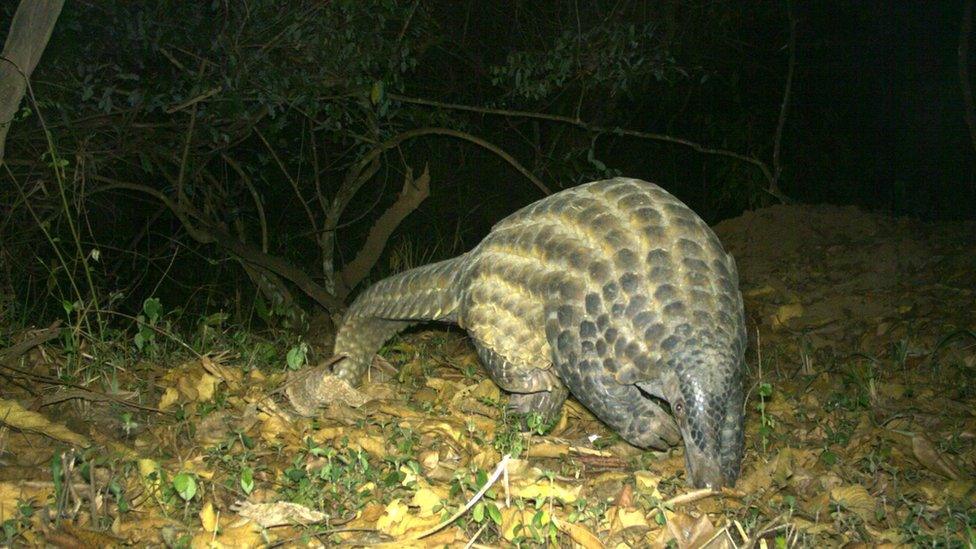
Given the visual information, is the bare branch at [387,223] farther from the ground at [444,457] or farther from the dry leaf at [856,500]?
the dry leaf at [856,500]

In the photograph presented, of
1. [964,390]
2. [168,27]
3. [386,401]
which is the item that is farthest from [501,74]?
[964,390]

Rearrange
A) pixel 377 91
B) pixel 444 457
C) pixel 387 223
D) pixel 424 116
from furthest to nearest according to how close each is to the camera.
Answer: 1. pixel 387 223
2. pixel 424 116
3. pixel 377 91
4. pixel 444 457

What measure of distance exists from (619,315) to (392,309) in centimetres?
143

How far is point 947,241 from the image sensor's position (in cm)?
662

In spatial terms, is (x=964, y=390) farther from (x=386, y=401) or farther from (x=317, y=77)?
(x=317, y=77)

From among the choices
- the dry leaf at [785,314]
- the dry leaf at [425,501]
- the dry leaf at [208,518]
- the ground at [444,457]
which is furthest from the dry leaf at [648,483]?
the dry leaf at [785,314]

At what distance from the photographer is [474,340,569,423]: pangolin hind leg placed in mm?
3771

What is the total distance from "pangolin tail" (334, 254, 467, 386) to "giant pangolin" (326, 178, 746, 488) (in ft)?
0.14

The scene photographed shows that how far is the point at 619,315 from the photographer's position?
3270 millimetres

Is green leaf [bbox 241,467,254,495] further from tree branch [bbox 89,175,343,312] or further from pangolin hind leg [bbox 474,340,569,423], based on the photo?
tree branch [bbox 89,175,343,312]

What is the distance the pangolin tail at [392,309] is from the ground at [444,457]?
17 centimetres

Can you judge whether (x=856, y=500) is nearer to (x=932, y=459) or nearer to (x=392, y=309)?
(x=932, y=459)

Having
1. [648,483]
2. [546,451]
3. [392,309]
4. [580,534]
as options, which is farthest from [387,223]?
[580,534]

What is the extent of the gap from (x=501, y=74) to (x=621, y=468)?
4.14 metres
